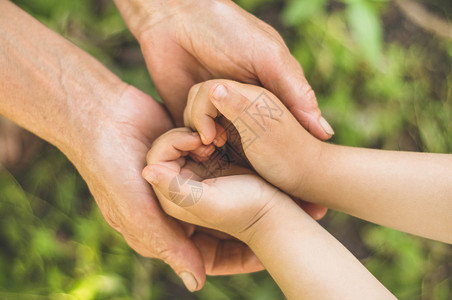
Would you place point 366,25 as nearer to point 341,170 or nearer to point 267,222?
point 341,170

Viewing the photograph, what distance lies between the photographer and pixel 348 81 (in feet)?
4.56

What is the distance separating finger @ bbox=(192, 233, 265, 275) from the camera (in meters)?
1.05

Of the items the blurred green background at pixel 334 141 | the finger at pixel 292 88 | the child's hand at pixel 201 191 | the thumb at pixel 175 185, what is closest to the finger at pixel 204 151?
the child's hand at pixel 201 191

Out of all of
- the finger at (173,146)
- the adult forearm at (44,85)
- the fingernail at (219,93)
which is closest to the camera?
the fingernail at (219,93)

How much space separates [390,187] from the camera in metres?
0.90

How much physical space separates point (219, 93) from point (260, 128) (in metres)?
0.12

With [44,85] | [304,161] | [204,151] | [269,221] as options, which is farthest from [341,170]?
[44,85]

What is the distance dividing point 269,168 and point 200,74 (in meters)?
0.35

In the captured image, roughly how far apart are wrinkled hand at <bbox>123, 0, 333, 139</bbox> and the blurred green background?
27cm

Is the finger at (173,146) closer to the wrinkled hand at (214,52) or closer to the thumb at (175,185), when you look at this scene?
the thumb at (175,185)

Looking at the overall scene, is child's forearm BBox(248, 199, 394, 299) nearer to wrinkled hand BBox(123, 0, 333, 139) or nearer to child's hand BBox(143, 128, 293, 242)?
child's hand BBox(143, 128, 293, 242)

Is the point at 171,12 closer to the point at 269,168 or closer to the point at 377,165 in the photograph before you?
the point at 269,168

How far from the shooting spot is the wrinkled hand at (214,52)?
0.94 meters

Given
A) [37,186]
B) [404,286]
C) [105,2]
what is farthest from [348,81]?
[37,186]
